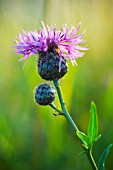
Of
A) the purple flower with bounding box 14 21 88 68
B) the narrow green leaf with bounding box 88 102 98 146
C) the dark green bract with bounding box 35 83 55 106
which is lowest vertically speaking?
the narrow green leaf with bounding box 88 102 98 146

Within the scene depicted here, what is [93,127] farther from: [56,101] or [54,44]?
[56,101]

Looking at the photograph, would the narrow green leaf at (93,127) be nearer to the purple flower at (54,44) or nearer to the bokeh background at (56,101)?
the purple flower at (54,44)

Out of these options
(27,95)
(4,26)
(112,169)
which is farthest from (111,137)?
(4,26)

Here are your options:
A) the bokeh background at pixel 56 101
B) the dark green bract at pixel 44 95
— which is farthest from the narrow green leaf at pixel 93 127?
the bokeh background at pixel 56 101

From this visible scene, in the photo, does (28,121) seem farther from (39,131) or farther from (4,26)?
(4,26)

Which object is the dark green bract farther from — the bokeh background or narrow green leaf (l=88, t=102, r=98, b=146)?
the bokeh background

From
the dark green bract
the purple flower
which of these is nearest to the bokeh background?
the dark green bract

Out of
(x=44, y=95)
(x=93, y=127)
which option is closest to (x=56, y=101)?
(x=44, y=95)
